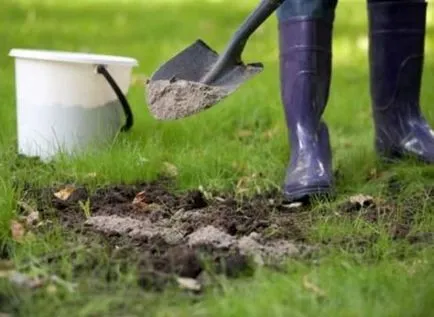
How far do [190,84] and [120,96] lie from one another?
48 cm

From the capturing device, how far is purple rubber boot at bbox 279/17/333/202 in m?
3.23

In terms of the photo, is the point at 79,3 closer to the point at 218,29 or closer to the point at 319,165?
the point at 218,29

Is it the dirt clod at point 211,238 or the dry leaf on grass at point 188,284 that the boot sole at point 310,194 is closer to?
the dirt clod at point 211,238

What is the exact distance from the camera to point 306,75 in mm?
3240

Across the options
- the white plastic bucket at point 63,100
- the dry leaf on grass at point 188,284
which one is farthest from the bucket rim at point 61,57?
the dry leaf on grass at point 188,284

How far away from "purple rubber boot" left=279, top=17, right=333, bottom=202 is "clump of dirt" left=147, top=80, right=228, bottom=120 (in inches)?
9.2

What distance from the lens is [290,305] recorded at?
6.62 ft

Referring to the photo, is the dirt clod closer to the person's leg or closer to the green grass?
the green grass

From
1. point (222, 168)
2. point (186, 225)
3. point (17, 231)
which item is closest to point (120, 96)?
point (222, 168)

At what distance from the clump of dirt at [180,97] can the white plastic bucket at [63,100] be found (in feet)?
1.19

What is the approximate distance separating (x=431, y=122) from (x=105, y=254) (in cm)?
216

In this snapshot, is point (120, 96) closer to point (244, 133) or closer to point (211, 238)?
point (244, 133)

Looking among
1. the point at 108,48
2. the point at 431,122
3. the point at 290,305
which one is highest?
the point at 108,48

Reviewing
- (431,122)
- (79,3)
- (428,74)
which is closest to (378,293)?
(431,122)
